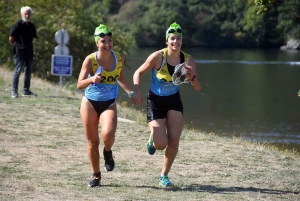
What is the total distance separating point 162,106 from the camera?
833cm

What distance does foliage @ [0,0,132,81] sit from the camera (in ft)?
92.9

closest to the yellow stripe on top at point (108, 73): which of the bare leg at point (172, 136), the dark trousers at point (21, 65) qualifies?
the bare leg at point (172, 136)

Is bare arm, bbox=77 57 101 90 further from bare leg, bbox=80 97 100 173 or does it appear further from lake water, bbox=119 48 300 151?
lake water, bbox=119 48 300 151

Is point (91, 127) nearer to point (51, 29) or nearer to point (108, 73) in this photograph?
point (108, 73)

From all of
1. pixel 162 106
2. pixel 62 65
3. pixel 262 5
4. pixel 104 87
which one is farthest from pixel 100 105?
pixel 62 65

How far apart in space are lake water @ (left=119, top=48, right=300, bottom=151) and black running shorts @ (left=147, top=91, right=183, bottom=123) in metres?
5.80

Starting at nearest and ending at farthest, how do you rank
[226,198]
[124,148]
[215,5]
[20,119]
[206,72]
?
[226,198] → [124,148] → [20,119] → [206,72] → [215,5]

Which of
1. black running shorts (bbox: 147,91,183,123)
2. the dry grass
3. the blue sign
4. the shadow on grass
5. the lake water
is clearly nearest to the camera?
the dry grass

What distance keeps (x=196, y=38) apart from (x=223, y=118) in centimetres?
5559

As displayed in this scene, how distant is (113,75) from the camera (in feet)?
26.5

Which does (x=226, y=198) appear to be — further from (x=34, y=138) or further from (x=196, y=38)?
(x=196, y=38)

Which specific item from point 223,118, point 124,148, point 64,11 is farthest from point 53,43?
point 124,148

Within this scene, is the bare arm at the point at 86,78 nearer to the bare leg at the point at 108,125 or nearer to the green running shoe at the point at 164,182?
the bare leg at the point at 108,125

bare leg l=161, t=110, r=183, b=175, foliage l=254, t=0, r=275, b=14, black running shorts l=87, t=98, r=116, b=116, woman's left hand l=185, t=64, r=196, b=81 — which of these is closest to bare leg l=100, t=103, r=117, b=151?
black running shorts l=87, t=98, r=116, b=116
